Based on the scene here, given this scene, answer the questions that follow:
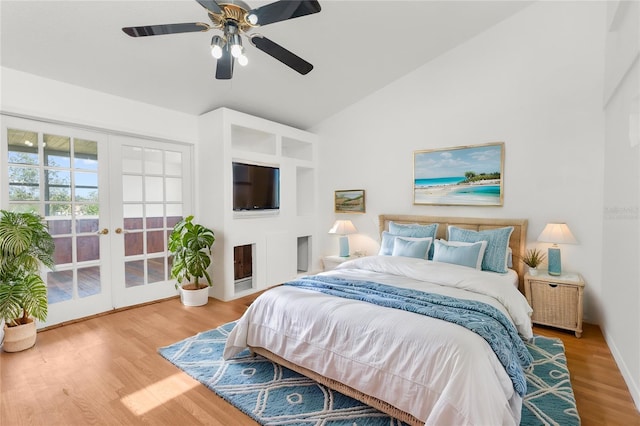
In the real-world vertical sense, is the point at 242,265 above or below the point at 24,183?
below

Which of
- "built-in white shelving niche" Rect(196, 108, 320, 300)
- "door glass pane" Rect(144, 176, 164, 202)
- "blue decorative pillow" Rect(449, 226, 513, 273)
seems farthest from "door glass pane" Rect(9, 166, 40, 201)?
"blue decorative pillow" Rect(449, 226, 513, 273)

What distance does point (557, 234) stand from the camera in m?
3.15

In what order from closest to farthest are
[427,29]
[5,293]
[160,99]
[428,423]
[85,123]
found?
[428,423] → [5,293] → [85,123] → [427,29] → [160,99]

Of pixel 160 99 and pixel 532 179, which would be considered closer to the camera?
pixel 532 179

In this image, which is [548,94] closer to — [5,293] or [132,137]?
[132,137]

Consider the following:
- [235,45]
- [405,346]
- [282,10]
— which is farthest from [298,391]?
[282,10]

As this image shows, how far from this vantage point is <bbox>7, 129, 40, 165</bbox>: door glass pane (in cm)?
290

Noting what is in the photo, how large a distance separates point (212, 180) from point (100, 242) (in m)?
1.41

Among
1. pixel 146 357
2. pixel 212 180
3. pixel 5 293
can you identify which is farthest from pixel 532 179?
pixel 5 293

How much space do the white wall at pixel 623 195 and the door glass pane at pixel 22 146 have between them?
4.86m

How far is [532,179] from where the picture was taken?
11.4 feet

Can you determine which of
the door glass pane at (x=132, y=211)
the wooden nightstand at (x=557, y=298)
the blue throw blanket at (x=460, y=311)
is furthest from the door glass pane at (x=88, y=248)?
Answer: the wooden nightstand at (x=557, y=298)

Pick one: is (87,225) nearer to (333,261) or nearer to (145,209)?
(145,209)

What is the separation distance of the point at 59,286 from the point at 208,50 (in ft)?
9.31
